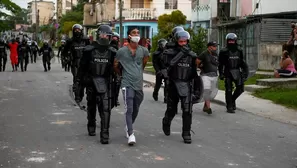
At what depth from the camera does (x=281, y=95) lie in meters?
14.9

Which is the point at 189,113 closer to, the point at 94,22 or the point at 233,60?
the point at 233,60

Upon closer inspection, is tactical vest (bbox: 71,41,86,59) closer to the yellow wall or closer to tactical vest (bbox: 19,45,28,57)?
tactical vest (bbox: 19,45,28,57)

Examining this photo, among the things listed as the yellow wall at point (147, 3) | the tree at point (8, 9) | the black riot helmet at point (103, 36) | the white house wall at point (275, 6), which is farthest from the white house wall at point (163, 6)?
the black riot helmet at point (103, 36)

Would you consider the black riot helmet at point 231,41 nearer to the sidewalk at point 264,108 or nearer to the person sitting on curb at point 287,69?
the sidewalk at point 264,108

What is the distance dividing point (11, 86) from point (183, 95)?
10.9 metres

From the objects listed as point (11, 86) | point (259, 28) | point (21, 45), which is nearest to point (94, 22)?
point (21, 45)

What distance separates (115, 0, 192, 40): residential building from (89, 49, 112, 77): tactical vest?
36.3 m

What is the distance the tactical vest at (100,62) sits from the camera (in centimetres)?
848

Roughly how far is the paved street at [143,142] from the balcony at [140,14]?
33325 millimetres

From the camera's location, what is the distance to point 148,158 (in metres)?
7.37

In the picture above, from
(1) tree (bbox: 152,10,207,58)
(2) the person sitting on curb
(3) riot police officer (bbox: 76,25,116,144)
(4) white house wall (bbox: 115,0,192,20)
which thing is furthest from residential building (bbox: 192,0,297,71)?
(4) white house wall (bbox: 115,0,192,20)

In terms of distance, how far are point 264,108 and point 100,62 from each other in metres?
6.16

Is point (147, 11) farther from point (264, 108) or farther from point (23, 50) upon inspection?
point (264, 108)

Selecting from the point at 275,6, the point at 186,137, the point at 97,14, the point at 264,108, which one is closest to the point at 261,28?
the point at 275,6
